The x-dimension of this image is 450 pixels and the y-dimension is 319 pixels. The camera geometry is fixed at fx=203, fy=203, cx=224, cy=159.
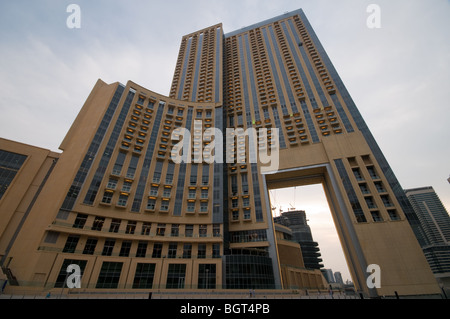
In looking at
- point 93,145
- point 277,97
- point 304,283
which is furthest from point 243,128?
point 304,283

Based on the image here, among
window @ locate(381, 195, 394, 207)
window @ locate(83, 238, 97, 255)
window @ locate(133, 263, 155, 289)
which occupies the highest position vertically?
window @ locate(381, 195, 394, 207)

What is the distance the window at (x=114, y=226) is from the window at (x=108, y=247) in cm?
244

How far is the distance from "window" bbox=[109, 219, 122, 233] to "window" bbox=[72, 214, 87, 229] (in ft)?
20.1

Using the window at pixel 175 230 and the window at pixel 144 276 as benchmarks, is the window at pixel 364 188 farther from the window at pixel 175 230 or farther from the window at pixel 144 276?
the window at pixel 144 276

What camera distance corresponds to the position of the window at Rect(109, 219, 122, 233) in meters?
52.4

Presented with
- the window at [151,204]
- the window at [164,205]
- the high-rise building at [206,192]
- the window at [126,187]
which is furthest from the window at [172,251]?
the window at [126,187]

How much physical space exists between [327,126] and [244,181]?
37.8m

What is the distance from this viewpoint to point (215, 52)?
4424 inches

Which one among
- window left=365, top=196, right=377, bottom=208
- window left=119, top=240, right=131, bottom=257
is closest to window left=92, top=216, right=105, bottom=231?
window left=119, top=240, right=131, bottom=257

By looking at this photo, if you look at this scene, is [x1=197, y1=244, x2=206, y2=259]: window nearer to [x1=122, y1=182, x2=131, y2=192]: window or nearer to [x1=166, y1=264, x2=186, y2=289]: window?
[x1=166, y1=264, x2=186, y2=289]: window

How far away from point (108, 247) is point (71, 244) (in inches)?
303

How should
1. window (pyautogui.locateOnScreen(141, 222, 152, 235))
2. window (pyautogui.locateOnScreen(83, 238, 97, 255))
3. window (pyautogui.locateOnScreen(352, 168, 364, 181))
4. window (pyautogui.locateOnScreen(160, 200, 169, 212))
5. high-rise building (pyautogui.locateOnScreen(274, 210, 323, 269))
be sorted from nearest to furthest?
window (pyautogui.locateOnScreen(83, 238, 97, 255)), window (pyautogui.locateOnScreen(141, 222, 152, 235)), window (pyautogui.locateOnScreen(352, 168, 364, 181)), window (pyautogui.locateOnScreen(160, 200, 169, 212)), high-rise building (pyautogui.locateOnScreen(274, 210, 323, 269))

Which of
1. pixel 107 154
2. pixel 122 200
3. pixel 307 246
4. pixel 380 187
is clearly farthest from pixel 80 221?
pixel 307 246
